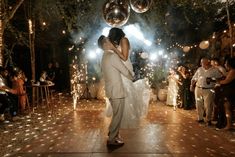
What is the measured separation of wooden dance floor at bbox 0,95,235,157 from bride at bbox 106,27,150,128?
36 centimetres

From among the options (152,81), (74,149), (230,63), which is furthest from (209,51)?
(74,149)

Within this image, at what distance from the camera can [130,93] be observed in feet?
26.5

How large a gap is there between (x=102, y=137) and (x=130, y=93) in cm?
123

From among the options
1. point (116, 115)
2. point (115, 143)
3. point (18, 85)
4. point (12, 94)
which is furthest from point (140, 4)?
point (12, 94)

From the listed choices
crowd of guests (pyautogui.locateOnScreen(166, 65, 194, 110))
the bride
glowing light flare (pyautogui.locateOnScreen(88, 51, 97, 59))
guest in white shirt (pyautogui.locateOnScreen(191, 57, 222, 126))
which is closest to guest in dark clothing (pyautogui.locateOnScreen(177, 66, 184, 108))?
crowd of guests (pyautogui.locateOnScreen(166, 65, 194, 110))

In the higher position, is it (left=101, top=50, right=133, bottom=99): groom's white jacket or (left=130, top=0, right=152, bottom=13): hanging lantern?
(left=130, top=0, right=152, bottom=13): hanging lantern

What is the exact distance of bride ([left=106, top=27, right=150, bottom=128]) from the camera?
23.5ft

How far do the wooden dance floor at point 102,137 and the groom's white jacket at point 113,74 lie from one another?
3.62 ft

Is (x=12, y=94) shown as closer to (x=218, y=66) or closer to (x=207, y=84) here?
(x=207, y=84)

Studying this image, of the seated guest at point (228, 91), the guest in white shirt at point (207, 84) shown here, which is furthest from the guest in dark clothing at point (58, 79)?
the seated guest at point (228, 91)

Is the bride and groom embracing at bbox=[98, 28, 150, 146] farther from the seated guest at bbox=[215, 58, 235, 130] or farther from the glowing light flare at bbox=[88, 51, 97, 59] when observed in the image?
the glowing light flare at bbox=[88, 51, 97, 59]

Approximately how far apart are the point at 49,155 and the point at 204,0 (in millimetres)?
9387

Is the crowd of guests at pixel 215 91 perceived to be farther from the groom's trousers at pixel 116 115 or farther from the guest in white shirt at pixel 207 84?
the groom's trousers at pixel 116 115

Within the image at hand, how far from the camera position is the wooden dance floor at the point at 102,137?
21.7 ft
